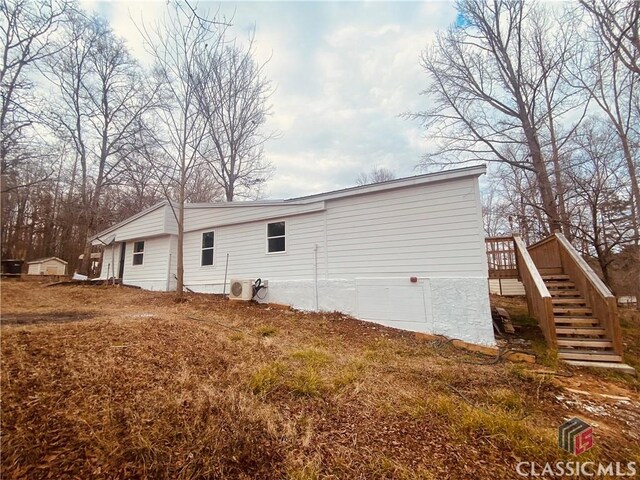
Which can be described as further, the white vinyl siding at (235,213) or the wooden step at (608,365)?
the white vinyl siding at (235,213)

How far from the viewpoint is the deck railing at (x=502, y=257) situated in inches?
341

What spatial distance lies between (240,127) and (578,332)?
17361mm

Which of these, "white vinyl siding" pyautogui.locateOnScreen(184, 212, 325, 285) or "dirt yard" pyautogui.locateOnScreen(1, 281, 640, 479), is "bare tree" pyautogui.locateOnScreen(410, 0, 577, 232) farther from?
"dirt yard" pyautogui.locateOnScreen(1, 281, 640, 479)

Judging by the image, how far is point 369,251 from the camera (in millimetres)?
7543

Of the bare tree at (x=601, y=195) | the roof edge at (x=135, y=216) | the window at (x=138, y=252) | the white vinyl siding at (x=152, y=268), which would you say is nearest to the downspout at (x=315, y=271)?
the white vinyl siding at (x=152, y=268)

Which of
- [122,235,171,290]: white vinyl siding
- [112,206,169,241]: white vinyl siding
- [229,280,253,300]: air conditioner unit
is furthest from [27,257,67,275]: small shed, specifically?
[229,280,253,300]: air conditioner unit

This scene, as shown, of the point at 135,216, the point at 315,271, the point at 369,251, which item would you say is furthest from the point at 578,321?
the point at 135,216

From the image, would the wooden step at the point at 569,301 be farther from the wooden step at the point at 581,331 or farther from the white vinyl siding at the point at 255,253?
the white vinyl siding at the point at 255,253

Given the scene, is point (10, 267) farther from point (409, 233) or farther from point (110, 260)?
point (409, 233)

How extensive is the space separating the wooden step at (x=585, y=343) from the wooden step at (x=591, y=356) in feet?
0.37

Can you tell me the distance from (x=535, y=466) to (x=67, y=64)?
2174 cm

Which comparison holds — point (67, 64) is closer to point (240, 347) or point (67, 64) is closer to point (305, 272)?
point (305, 272)

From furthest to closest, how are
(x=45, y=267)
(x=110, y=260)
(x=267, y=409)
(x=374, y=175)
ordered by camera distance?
1. (x=374, y=175)
2. (x=45, y=267)
3. (x=110, y=260)
4. (x=267, y=409)

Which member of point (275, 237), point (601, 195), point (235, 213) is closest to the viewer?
point (601, 195)
